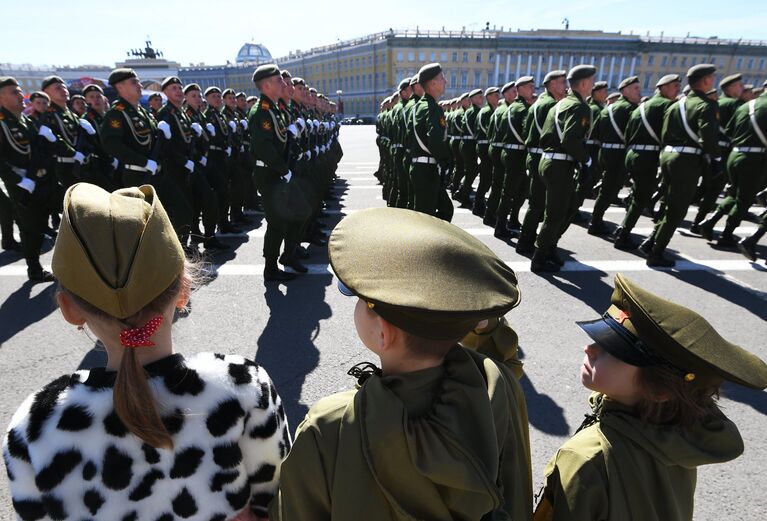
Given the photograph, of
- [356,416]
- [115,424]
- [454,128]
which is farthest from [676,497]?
[454,128]

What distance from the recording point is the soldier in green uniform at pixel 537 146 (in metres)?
5.60

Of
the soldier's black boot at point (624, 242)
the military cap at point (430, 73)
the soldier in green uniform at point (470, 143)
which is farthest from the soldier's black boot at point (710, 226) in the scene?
the military cap at point (430, 73)

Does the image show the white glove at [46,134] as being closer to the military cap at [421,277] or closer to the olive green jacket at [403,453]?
the military cap at [421,277]

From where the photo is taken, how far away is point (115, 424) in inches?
39.4

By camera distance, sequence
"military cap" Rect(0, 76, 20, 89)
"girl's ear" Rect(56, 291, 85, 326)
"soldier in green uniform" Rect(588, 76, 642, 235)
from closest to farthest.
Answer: "girl's ear" Rect(56, 291, 85, 326) → "military cap" Rect(0, 76, 20, 89) → "soldier in green uniform" Rect(588, 76, 642, 235)

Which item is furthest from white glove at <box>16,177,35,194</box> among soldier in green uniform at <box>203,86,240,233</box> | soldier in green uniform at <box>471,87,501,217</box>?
soldier in green uniform at <box>471,87,501,217</box>

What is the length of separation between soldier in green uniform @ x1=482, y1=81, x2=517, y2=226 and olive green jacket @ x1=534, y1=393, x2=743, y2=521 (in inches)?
252

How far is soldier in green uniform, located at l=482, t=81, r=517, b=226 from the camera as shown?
290 inches

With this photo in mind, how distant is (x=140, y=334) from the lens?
39.5 inches

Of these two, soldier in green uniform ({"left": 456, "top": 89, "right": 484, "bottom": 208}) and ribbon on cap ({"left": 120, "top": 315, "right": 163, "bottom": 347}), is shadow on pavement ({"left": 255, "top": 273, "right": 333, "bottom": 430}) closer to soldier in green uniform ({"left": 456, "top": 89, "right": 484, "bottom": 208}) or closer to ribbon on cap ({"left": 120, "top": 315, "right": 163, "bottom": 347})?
ribbon on cap ({"left": 120, "top": 315, "right": 163, "bottom": 347})

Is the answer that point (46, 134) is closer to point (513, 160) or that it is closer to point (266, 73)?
point (266, 73)

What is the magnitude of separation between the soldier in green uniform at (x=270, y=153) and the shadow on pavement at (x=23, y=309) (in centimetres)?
213

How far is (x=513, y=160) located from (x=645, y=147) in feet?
5.86

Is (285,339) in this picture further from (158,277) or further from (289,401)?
(158,277)
